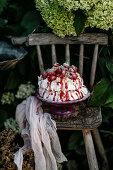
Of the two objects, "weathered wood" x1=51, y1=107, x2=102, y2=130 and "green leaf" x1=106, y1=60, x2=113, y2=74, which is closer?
"weathered wood" x1=51, y1=107, x2=102, y2=130

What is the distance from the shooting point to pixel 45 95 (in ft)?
A: 4.68

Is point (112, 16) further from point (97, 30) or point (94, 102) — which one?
point (94, 102)

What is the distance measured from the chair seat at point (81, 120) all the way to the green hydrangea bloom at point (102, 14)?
56cm

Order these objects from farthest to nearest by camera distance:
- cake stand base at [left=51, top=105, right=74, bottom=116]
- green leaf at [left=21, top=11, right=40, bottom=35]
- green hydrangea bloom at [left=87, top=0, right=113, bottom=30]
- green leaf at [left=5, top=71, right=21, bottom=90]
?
green leaf at [left=5, top=71, right=21, bottom=90] → green leaf at [left=21, top=11, right=40, bottom=35] → cake stand base at [left=51, top=105, right=74, bottom=116] → green hydrangea bloom at [left=87, top=0, right=113, bottom=30]

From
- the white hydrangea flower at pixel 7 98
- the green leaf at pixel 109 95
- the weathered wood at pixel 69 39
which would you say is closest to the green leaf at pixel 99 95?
the green leaf at pixel 109 95

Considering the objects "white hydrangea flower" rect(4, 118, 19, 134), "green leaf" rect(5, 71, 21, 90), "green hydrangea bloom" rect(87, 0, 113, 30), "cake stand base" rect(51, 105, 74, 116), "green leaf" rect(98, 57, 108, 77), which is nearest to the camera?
"green hydrangea bloom" rect(87, 0, 113, 30)

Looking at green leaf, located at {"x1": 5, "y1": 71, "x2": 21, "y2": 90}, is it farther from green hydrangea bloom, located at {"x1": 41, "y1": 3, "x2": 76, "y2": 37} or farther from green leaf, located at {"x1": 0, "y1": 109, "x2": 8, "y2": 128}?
green hydrangea bloom, located at {"x1": 41, "y1": 3, "x2": 76, "y2": 37}

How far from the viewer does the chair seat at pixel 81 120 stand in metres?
1.39

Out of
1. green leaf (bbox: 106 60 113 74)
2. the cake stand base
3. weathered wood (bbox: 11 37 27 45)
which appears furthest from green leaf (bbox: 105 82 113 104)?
weathered wood (bbox: 11 37 27 45)

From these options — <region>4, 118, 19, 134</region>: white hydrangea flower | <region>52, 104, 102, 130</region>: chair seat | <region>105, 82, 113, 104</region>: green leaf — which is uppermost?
<region>105, 82, 113, 104</region>: green leaf

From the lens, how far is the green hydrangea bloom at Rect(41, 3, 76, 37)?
1.47 metres

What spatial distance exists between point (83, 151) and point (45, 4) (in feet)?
4.23

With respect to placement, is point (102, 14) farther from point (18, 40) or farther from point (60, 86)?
point (18, 40)

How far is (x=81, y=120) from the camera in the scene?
1434 mm
